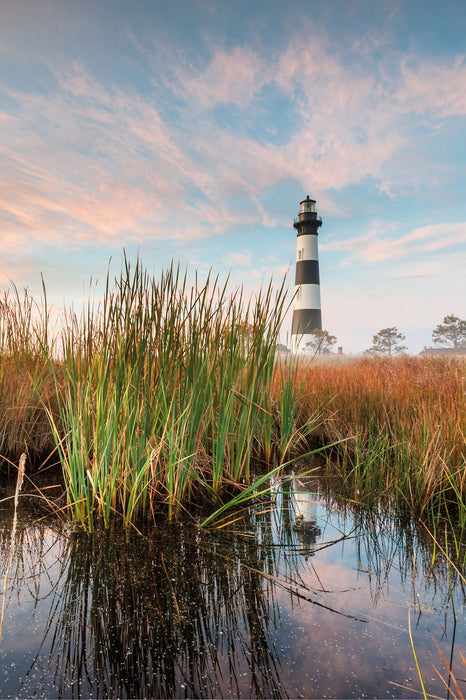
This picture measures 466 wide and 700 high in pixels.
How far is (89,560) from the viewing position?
1547 mm

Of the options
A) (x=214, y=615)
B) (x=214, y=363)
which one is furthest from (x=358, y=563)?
(x=214, y=363)

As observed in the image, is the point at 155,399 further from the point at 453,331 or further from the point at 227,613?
the point at 453,331

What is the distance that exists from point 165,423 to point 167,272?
0.84 metres

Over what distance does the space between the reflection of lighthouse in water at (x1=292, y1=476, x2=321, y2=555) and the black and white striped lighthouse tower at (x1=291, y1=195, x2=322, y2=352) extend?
14.7m

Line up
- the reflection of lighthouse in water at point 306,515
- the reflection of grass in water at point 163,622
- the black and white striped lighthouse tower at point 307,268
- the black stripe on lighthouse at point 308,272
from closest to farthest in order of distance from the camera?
the reflection of grass in water at point 163,622 < the reflection of lighthouse in water at point 306,515 < the black and white striped lighthouse tower at point 307,268 < the black stripe on lighthouse at point 308,272

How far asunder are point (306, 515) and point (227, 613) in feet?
3.08

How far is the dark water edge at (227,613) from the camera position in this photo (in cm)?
100

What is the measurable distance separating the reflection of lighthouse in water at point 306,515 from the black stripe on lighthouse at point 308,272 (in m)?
16.3

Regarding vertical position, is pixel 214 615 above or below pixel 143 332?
below

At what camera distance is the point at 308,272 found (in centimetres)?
1833

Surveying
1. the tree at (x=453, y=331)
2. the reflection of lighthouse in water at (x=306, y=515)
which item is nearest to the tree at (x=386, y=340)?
the tree at (x=453, y=331)

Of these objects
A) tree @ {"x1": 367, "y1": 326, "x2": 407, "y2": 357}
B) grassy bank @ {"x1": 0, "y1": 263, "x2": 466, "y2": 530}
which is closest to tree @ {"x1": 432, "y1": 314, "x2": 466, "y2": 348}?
tree @ {"x1": 367, "y1": 326, "x2": 407, "y2": 357}

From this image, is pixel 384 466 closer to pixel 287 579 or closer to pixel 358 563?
pixel 358 563

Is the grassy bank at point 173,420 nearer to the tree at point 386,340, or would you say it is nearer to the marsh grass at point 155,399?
the marsh grass at point 155,399
